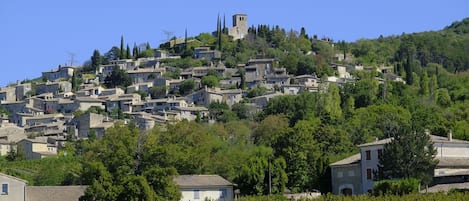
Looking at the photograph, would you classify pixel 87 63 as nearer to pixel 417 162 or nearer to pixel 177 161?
pixel 177 161

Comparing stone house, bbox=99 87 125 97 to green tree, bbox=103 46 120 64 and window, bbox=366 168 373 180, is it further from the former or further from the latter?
window, bbox=366 168 373 180

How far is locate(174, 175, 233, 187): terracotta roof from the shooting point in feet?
192

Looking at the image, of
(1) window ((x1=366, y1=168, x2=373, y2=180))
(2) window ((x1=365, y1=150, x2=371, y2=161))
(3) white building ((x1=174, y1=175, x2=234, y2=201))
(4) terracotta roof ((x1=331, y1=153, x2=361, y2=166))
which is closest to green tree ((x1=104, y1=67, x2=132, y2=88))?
(3) white building ((x1=174, y1=175, x2=234, y2=201))

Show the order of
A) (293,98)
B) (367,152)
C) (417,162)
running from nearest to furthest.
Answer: (417,162)
(367,152)
(293,98)

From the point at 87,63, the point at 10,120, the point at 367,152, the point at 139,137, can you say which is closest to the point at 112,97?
the point at 10,120

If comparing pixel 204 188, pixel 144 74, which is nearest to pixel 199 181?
pixel 204 188

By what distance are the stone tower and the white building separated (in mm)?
112085

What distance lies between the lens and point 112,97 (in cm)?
13912

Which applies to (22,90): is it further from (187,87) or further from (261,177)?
(261,177)

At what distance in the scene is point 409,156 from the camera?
5222cm

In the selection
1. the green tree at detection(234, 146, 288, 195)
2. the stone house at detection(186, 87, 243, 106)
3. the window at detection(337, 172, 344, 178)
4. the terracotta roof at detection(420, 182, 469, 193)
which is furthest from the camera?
the stone house at detection(186, 87, 243, 106)

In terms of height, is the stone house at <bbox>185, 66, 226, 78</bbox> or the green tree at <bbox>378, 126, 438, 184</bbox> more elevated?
the stone house at <bbox>185, 66, 226, 78</bbox>

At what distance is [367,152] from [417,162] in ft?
19.1

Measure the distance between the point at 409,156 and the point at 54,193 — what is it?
21263 mm
